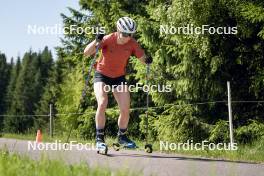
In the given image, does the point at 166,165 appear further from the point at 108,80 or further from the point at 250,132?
the point at 250,132

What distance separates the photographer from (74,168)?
512 cm

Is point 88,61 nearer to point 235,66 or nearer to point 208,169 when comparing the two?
point 235,66

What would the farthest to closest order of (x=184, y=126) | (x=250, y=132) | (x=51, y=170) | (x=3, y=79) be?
(x=3, y=79)
(x=184, y=126)
(x=250, y=132)
(x=51, y=170)

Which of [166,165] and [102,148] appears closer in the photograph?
[166,165]

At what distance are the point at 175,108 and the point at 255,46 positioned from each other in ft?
11.6

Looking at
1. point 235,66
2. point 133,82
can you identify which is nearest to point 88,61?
point 133,82

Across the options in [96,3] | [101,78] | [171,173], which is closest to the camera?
[171,173]

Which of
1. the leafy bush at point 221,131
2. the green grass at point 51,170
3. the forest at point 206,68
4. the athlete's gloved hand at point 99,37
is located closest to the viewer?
the green grass at point 51,170
